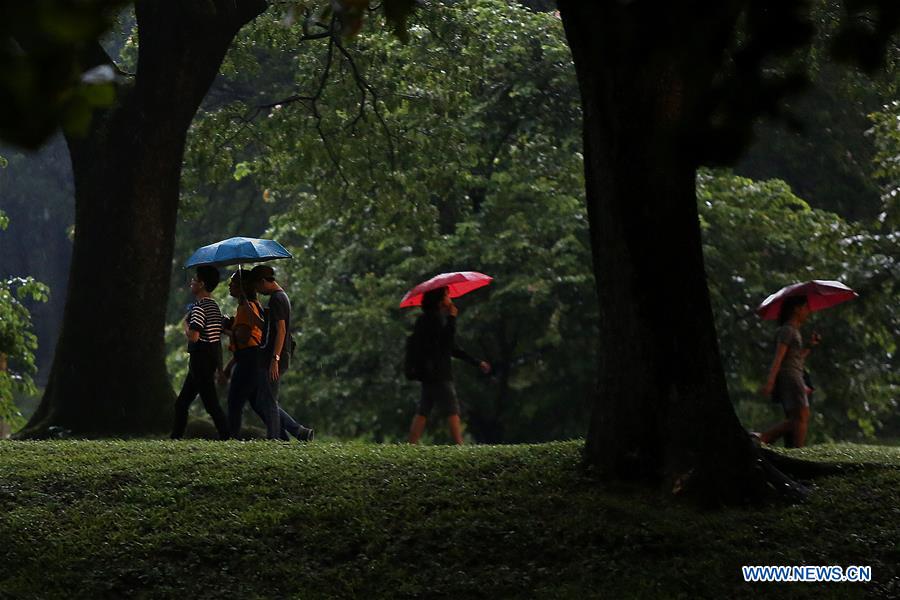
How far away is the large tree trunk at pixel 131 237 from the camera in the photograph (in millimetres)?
14695

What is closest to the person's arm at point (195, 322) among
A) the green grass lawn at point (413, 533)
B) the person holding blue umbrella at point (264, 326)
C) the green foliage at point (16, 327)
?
the person holding blue umbrella at point (264, 326)

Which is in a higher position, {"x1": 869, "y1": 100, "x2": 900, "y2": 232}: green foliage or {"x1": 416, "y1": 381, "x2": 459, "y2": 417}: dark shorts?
{"x1": 869, "y1": 100, "x2": 900, "y2": 232}: green foliage

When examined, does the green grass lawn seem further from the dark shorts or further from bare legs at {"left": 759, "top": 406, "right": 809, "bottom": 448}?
the dark shorts

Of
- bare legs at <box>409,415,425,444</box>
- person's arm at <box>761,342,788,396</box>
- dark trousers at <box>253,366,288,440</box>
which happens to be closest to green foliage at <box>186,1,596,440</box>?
bare legs at <box>409,415,425,444</box>

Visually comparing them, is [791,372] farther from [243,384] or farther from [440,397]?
[243,384]

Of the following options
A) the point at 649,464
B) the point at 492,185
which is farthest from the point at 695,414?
the point at 492,185

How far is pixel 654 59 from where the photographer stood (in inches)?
179

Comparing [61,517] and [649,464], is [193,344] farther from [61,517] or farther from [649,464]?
[649,464]

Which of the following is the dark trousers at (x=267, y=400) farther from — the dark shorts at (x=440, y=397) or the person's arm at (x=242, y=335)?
the dark shorts at (x=440, y=397)

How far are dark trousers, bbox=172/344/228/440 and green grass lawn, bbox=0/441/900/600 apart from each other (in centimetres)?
259

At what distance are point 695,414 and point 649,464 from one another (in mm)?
445

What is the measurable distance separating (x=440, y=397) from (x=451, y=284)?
1243 mm

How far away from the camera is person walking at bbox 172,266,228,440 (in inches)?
499

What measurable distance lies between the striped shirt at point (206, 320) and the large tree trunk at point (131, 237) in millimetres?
2269
